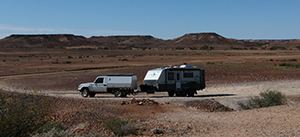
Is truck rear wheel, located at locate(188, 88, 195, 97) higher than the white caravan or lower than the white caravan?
lower

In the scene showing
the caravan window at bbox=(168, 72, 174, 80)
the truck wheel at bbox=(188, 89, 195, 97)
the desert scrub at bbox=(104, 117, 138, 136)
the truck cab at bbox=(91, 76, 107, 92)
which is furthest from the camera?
the truck wheel at bbox=(188, 89, 195, 97)

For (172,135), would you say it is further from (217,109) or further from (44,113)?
(217,109)

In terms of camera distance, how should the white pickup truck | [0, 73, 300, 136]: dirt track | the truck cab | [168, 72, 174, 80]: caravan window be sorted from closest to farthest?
[0, 73, 300, 136]: dirt track < the white pickup truck < the truck cab < [168, 72, 174, 80]: caravan window

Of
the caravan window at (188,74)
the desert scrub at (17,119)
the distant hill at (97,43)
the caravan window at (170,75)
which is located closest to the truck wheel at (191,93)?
the caravan window at (188,74)

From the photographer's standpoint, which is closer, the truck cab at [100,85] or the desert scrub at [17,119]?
the desert scrub at [17,119]

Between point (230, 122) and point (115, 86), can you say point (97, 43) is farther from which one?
point (230, 122)

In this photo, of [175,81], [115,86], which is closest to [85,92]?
[115,86]

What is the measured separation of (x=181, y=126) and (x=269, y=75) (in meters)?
29.8

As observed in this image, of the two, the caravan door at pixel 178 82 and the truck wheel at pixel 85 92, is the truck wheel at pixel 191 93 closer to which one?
the caravan door at pixel 178 82

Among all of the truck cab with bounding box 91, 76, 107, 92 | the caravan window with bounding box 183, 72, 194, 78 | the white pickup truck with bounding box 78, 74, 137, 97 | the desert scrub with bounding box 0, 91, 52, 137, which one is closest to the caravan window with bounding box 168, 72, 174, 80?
the caravan window with bounding box 183, 72, 194, 78

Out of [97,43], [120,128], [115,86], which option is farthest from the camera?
[97,43]

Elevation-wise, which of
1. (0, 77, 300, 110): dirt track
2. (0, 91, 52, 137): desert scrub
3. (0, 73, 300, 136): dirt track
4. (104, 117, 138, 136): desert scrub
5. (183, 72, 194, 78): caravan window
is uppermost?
(0, 91, 52, 137): desert scrub

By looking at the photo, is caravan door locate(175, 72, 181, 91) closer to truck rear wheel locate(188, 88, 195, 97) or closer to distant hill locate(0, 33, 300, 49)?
truck rear wheel locate(188, 88, 195, 97)

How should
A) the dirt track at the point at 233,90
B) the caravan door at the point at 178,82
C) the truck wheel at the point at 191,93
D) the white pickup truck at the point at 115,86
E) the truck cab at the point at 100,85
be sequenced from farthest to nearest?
the dirt track at the point at 233,90, the truck wheel at the point at 191,93, the caravan door at the point at 178,82, the truck cab at the point at 100,85, the white pickup truck at the point at 115,86
